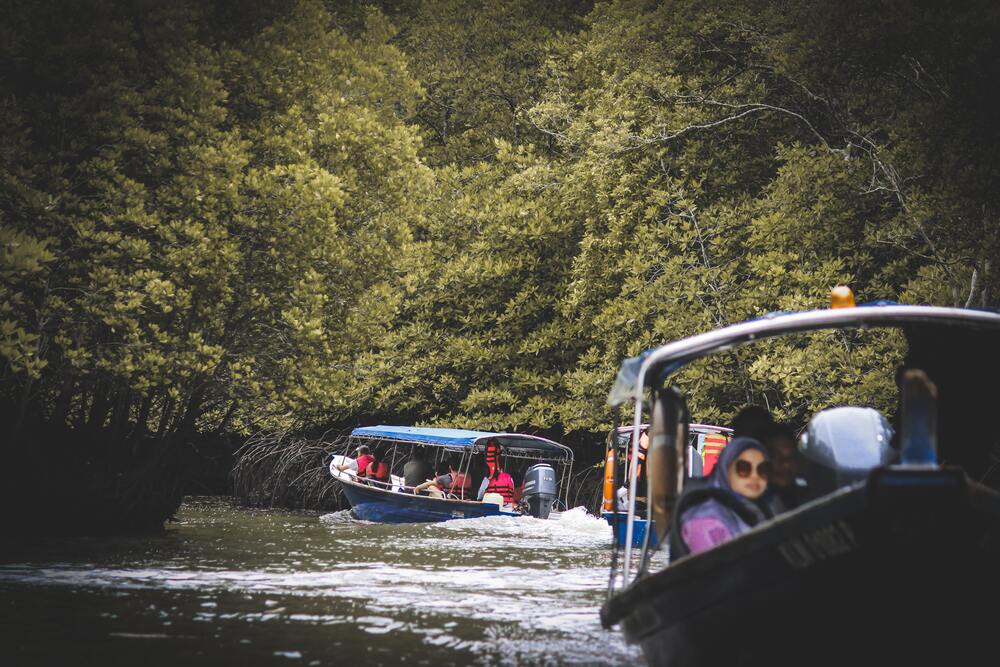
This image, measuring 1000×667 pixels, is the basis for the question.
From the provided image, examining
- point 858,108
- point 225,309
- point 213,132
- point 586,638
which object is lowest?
point 586,638

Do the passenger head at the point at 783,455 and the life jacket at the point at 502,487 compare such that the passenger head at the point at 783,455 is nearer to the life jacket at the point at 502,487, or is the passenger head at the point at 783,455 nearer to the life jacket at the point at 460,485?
the life jacket at the point at 502,487

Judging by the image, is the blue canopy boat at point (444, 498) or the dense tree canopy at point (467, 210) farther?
the blue canopy boat at point (444, 498)

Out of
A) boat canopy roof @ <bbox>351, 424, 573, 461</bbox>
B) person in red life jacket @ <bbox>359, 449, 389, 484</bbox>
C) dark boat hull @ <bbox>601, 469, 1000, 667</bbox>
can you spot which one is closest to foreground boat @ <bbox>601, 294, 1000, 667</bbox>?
dark boat hull @ <bbox>601, 469, 1000, 667</bbox>

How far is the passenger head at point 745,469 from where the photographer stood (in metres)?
Result: 6.27

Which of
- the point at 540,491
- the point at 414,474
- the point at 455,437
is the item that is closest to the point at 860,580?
the point at 540,491

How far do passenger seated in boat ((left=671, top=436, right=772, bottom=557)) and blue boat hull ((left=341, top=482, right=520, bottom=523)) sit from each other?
16509 mm

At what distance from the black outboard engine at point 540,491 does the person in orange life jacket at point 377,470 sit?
3895 millimetres

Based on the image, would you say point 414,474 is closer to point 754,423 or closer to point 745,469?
point 754,423

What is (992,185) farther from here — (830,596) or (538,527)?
(830,596)

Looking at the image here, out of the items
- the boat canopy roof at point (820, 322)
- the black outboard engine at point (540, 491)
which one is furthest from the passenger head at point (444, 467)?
the boat canopy roof at point (820, 322)

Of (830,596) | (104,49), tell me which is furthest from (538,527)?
(830,596)

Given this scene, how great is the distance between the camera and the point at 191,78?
1481cm

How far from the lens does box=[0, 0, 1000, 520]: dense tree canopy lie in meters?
14.1

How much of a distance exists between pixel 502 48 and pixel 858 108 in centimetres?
1240
